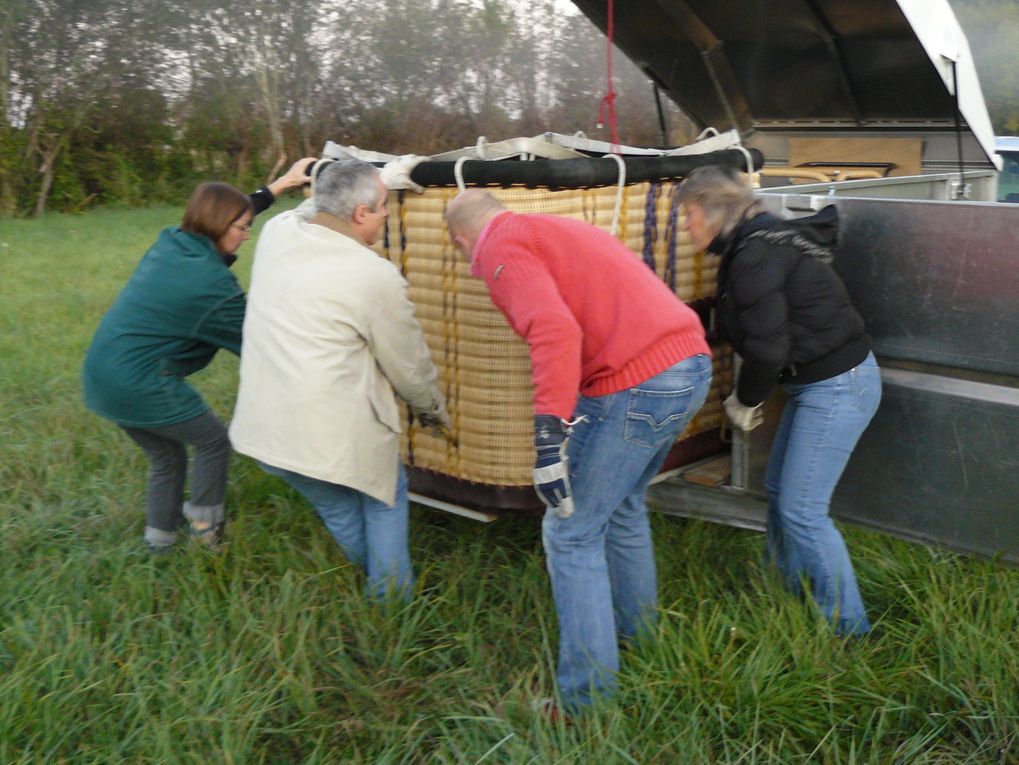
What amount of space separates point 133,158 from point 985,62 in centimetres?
1444

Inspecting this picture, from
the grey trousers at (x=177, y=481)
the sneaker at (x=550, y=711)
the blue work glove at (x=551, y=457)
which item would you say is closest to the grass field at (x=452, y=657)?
the sneaker at (x=550, y=711)

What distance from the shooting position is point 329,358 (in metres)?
3.17

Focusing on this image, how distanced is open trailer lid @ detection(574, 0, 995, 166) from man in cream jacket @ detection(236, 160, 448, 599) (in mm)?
2283

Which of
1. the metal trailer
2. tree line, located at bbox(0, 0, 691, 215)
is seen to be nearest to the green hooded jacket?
the metal trailer

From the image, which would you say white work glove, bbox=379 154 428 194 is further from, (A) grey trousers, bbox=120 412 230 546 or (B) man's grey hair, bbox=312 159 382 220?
(A) grey trousers, bbox=120 412 230 546

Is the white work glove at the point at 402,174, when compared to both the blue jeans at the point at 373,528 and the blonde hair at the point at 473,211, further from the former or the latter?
the blue jeans at the point at 373,528

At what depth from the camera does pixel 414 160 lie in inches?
134

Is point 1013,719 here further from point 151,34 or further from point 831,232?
point 151,34

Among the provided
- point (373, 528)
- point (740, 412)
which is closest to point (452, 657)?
point (373, 528)

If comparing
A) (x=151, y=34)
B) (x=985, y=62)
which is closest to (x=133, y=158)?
(x=151, y=34)

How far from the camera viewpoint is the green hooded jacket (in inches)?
147

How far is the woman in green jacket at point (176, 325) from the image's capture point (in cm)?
373

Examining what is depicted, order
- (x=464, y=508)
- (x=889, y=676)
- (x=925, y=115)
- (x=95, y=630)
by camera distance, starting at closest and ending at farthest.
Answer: (x=889, y=676)
(x=95, y=630)
(x=464, y=508)
(x=925, y=115)

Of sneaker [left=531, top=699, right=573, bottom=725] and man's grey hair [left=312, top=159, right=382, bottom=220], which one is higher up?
man's grey hair [left=312, top=159, right=382, bottom=220]
